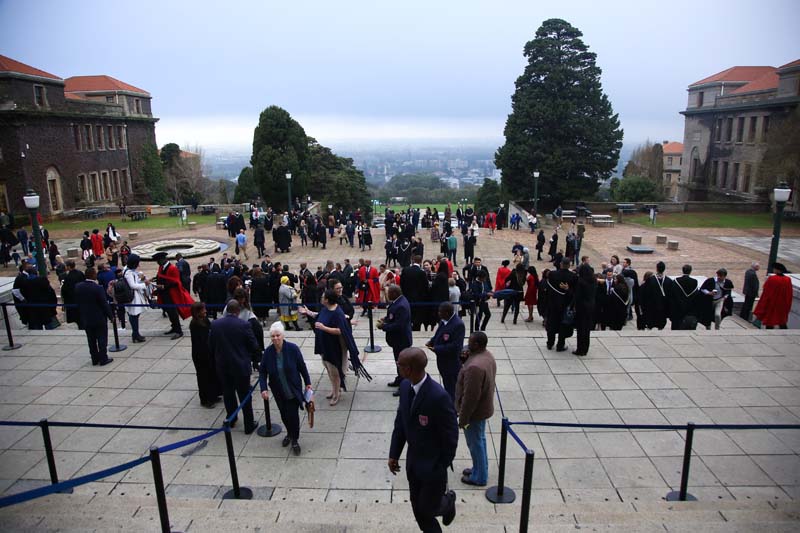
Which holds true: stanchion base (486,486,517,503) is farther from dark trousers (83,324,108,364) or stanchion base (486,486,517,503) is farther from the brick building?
the brick building

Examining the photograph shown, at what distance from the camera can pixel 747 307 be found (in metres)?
12.7

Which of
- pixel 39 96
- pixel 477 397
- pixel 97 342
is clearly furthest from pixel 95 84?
pixel 477 397

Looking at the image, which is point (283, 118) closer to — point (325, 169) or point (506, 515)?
point (325, 169)

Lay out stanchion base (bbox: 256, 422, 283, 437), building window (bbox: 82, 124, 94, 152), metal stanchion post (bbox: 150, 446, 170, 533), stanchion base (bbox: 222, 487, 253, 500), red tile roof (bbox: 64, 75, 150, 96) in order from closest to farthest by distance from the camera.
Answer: metal stanchion post (bbox: 150, 446, 170, 533) → stanchion base (bbox: 222, 487, 253, 500) → stanchion base (bbox: 256, 422, 283, 437) → building window (bbox: 82, 124, 94, 152) → red tile roof (bbox: 64, 75, 150, 96)

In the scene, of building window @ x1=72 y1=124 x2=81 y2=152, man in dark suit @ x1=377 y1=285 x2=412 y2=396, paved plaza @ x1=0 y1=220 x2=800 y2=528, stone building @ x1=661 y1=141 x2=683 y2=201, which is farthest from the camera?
stone building @ x1=661 y1=141 x2=683 y2=201

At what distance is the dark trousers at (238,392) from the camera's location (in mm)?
6687

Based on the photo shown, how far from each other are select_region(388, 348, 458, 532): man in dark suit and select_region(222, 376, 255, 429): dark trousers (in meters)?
3.01

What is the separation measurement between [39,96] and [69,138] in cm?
362

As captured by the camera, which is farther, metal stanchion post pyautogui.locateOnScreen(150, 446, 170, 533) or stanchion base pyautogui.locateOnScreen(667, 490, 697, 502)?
stanchion base pyautogui.locateOnScreen(667, 490, 697, 502)

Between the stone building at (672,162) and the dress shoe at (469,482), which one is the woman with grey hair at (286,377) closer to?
the dress shoe at (469,482)

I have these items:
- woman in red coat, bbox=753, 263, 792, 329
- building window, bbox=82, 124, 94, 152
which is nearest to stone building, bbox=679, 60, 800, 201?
woman in red coat, bbox=753, 263, 792, 329

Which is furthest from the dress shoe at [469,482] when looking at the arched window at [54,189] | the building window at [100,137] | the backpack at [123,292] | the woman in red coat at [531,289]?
the building window at [100,137]

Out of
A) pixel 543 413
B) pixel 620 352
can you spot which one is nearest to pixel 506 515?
pixel 543 413

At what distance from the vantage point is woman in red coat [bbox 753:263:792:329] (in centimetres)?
1082
